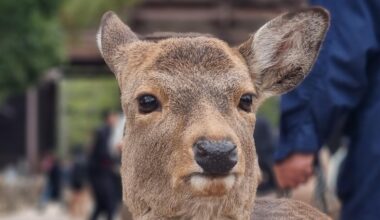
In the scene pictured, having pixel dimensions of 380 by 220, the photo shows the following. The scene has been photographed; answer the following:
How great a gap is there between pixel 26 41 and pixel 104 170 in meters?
3.80

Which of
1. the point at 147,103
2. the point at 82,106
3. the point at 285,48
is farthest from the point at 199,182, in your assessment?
the point at 82,106

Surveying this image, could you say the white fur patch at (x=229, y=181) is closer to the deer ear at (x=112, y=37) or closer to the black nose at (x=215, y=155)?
the black nose at (x=215, y=155)

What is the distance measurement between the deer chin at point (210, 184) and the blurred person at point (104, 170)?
1445 centimetres

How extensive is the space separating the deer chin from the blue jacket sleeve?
1815 millimetres

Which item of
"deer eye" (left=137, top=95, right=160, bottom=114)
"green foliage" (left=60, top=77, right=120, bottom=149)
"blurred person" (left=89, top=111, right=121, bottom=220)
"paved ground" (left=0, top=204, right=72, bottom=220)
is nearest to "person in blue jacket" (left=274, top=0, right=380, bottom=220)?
"deer eye" (left=137, top=95, right=160, bottom=114)

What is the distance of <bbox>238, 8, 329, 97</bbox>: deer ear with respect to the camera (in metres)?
5.86

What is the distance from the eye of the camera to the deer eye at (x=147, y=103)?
5.42m

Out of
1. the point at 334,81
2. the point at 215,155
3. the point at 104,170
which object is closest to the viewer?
the point at 215,155

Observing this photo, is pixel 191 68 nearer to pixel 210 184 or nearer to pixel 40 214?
pixel 210 184

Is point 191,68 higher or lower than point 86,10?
higher

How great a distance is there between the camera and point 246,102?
5.52 meters

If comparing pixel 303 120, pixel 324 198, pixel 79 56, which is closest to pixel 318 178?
pixel 324 198

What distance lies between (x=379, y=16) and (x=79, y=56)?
26.9m

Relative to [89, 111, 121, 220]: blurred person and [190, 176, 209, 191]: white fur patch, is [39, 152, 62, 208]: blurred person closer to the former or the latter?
[89, 111, 121, 220]: blurred person
